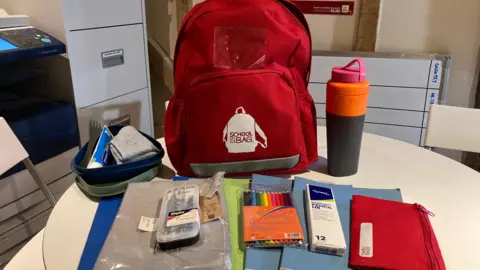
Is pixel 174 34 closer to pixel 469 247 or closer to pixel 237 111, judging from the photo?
pixel 237 111

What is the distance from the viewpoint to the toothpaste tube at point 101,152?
80 centimetres

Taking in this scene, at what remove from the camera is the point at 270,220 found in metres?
0.66

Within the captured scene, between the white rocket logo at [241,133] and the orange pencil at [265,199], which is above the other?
the white rocket logo at [241,133]

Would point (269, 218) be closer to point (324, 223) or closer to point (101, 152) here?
point (324, 223)

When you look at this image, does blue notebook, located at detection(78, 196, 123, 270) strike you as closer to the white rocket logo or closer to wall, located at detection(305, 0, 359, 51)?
the white rocket logo

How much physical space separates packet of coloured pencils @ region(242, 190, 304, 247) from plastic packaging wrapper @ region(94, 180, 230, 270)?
0.13ft

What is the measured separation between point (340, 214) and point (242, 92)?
0.29 meters

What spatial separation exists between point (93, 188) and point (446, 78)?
1343mm

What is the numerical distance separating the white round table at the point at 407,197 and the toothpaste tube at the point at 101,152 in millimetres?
68

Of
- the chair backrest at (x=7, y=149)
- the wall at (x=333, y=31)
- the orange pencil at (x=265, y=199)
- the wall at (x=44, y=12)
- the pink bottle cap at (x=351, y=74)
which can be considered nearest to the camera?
the orange pencil at (x=265, y=199)

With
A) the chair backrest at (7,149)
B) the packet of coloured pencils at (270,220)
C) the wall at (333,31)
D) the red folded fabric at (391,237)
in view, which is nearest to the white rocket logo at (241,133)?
the packet of coloured pencils at (270,220)

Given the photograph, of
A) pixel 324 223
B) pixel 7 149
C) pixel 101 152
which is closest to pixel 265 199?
pixel 324 223

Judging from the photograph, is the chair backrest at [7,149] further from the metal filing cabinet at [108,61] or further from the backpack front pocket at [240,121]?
the backpack front pocket at [240,121]

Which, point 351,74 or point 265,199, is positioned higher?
point 351,74
